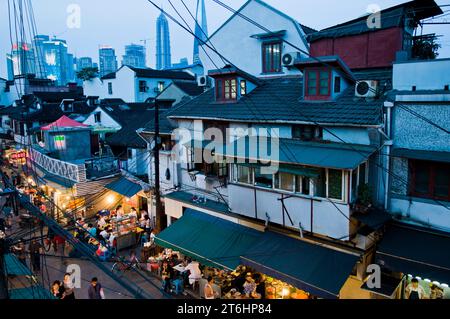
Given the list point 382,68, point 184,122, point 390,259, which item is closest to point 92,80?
point 184,122

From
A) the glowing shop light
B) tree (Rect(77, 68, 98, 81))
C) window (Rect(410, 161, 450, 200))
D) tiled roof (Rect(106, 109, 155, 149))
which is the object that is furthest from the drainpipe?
tree (Rect(77, 68, 98, 81))

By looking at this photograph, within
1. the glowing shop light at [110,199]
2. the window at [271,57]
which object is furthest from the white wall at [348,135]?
the glowing shop light at [110,199]

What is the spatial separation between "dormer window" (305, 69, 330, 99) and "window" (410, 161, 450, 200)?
15.2 feet

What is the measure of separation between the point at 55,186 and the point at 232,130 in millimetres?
16185

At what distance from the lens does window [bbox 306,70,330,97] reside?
14156mm

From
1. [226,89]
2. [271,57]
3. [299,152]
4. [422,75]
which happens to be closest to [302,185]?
[299,152]

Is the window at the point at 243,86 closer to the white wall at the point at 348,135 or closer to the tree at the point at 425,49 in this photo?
the white wall at the point at 348,135

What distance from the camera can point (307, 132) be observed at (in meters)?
14.0

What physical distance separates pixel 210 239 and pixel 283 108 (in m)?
6.74

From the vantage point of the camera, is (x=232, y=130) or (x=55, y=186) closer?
(x=232, y=130)

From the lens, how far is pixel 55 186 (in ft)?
82.9

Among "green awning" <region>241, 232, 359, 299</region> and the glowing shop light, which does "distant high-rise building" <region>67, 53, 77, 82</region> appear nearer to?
the glowing shop light

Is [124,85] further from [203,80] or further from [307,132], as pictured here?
[307,132]
